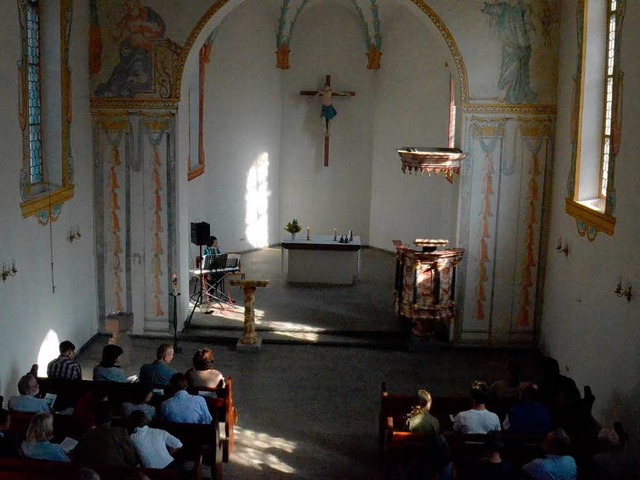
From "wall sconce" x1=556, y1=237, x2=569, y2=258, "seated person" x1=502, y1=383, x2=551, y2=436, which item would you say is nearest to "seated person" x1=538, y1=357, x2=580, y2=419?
"seated person" x1=502, y1=383, x2=551, y2=436

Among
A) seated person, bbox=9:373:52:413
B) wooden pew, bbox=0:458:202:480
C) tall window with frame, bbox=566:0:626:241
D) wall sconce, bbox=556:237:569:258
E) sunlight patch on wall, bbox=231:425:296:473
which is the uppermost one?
tall window with frame, bbox=566:0:626:241

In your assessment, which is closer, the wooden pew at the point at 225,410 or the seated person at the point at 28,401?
the seated person at the point at 28,401

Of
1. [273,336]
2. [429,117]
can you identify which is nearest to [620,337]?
[273,336]

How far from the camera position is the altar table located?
56.8ft

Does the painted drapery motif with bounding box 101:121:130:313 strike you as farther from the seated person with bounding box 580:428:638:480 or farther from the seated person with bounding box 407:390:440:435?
the seated person with bounding box 580:428:638:480

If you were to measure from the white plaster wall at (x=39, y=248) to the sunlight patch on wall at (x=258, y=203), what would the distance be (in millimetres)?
7057

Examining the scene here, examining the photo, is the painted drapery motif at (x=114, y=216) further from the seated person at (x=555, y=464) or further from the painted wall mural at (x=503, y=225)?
the seated person at (x=555, y=464)

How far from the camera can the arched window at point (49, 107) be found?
11.7 meters

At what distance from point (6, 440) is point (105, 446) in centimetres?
103

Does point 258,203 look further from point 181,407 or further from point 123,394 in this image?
point 181,407

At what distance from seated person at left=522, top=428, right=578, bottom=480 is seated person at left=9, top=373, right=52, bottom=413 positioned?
4972mm

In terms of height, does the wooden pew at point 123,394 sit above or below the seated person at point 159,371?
below

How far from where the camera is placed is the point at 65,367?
969 centimetres

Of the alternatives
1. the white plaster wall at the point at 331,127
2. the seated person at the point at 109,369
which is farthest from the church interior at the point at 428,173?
the white plaster wall at the point at 331,127
